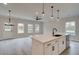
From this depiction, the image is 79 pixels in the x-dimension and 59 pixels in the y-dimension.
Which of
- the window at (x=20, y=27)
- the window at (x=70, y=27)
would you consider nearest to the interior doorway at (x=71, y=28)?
the window at (x=70, y=27)

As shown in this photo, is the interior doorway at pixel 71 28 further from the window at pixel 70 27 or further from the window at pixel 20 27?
the window at pixel 20 27

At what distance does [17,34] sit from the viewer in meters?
12.1

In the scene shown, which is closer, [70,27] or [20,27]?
[70,27]

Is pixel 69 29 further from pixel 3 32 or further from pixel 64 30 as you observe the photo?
pixel 3 32

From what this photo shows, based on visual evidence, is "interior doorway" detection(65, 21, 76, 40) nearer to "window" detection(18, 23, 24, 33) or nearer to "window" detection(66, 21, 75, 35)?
"window" detection(66, 21, 75, 35)

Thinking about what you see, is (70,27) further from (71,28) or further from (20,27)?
(20,27)

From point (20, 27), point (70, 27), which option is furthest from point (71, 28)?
point (20, 27)

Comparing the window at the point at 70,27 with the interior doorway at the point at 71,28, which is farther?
the window at the point at 70,27

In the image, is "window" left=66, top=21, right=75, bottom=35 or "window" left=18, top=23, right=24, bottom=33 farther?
"window" left=18, top=23, right=24, bottom=33

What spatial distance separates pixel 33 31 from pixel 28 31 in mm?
1030

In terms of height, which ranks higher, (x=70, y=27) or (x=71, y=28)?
(x=70, y=27)

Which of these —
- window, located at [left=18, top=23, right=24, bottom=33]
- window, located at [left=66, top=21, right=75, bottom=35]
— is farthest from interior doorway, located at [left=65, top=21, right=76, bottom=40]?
window, located at [left=18, top=23, right=24, bottom=33]

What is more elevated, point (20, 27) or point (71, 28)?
point (20, 27)

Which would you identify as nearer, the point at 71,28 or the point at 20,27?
the point at 71,28
